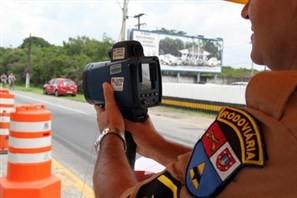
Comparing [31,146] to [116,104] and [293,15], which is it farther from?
[293,15]

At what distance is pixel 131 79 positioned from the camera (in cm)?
125

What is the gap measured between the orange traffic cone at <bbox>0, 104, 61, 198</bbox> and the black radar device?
Answer: 2198mm

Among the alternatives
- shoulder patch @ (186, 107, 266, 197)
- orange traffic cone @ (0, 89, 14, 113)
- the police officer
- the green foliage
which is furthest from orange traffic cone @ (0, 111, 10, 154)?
the green foliage

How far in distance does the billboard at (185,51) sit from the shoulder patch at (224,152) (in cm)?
2375

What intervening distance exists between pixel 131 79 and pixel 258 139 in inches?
24.8

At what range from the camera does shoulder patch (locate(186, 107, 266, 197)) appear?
698 millimetres

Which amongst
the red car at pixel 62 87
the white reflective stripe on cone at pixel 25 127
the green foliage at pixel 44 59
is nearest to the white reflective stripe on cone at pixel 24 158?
the white reflective stripe on cone at pixel 25 127

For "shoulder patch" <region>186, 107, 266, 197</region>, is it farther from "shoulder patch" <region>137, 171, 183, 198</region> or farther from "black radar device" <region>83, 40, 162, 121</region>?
"black radar device" <region>83, 40, 162, 121</region>

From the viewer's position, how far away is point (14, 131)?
3518 mm

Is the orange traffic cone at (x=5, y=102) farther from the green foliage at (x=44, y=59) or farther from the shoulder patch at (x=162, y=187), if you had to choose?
the green foliage at (x=44, y=59)

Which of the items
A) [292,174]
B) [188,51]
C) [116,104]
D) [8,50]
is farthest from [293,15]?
[8,50]

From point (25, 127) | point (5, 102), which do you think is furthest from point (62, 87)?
point (25, 127)

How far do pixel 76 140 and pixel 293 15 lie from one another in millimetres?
7228

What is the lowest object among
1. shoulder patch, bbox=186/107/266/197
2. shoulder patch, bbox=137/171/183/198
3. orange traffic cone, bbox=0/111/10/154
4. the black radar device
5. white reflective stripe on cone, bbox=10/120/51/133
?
orange traffic cone, bbox=0/111/10/154
